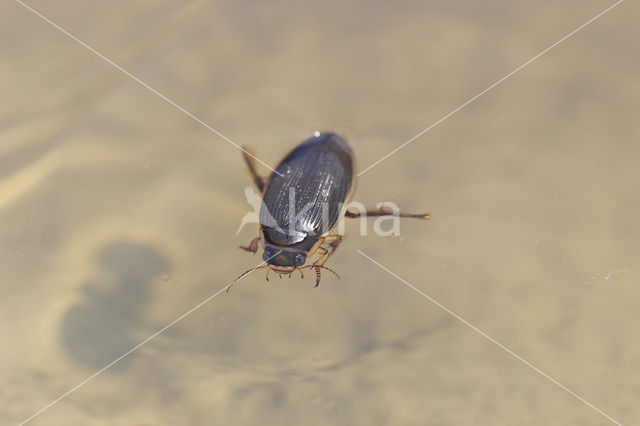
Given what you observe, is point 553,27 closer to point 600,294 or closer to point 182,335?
point 600,294

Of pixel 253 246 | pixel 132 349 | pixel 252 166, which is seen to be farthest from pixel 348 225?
pixel 132 349

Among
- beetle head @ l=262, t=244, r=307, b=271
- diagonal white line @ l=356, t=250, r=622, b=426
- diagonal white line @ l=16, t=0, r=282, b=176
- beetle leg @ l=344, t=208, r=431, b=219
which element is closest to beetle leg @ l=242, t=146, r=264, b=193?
diagonal white line @ l=16, t=0, r=282, b=176

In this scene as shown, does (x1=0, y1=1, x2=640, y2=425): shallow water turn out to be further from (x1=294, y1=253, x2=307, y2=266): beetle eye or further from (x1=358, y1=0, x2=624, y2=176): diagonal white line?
(x1=294, y1=253, x2=307, y2=266): beetle eye

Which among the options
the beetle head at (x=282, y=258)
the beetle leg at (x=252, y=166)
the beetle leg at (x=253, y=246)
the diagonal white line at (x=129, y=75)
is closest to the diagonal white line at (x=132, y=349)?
the beetle head at (x=282, y=258)

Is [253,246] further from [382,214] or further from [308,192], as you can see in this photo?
[382,214]

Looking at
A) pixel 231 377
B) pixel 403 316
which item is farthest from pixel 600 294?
pixel 231 377

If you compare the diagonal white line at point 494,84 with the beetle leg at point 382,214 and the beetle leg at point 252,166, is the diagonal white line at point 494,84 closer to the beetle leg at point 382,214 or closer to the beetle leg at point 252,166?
the beetle leg at point 382,214
